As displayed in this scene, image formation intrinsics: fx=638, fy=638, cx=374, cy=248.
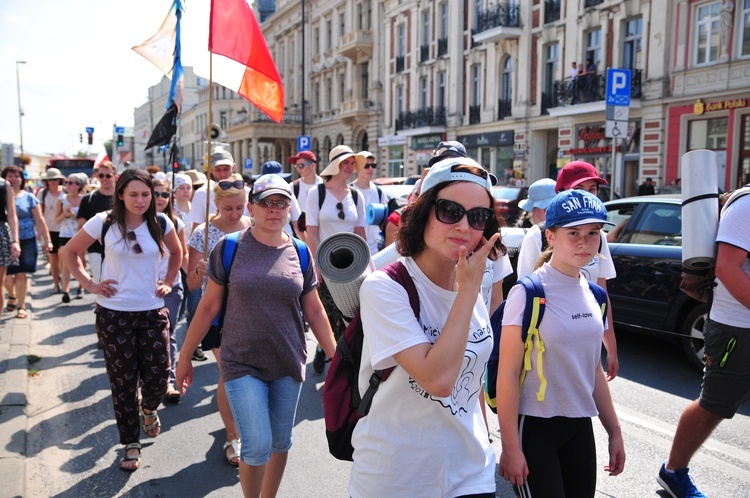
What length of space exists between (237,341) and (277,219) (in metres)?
0.67

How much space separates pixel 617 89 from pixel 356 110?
99.1 feet

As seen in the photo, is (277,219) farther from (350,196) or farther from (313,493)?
(350,196)

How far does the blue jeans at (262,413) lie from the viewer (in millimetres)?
3154

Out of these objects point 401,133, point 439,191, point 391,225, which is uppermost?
point 401,133

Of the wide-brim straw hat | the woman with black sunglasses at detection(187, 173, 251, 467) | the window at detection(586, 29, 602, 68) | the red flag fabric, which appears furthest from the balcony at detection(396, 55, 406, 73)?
the woman with black sunglasses at detection(187, 173, 251, 467)

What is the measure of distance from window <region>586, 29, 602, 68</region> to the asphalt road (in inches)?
762

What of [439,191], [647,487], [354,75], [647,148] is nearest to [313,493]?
[647,487]

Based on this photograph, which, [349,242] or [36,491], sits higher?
[349,242]

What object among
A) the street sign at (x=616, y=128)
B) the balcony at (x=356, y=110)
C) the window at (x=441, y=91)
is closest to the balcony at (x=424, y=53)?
the window at (x=441, y=91)

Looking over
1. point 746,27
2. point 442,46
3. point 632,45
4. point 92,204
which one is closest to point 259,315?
point 92,204

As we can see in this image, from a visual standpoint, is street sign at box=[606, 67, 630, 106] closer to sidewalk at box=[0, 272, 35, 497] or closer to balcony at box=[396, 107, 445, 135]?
sidewalk at box=[0, 272, 35, 497]

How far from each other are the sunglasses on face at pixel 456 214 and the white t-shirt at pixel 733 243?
6.26ft

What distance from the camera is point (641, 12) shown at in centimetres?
2158

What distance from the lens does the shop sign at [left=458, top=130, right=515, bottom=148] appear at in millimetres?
28027
